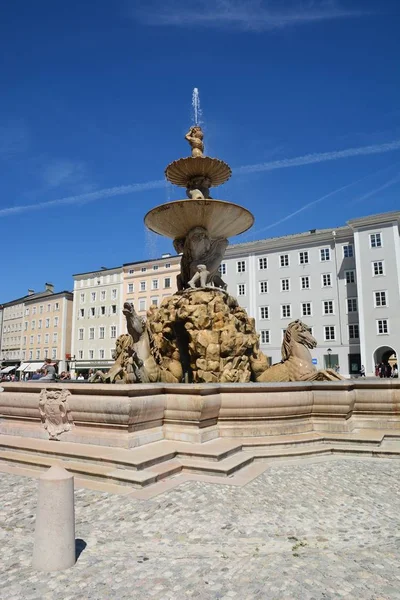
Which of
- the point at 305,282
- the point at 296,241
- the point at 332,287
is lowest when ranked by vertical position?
the point at 332,287

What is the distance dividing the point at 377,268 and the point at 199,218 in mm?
36893

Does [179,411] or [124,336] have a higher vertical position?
[124,336]

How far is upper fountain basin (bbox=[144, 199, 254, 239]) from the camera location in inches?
493

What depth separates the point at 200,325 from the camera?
11695 mm

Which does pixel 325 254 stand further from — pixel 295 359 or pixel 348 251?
pixel 295 359

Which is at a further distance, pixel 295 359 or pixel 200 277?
pixel 200 277

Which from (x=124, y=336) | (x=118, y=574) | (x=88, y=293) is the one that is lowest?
(x=118, y=574)

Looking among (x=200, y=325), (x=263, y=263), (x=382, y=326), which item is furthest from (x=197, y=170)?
(x=263, y=263)

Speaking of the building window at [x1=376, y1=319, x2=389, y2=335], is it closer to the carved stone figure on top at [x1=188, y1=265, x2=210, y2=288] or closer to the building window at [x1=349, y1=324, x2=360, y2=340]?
the building window at [x1=349, y1=324, x2=360, y2=340]

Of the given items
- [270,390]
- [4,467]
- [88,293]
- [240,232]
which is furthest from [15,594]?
[88,293]

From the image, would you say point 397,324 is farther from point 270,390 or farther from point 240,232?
point 270,390

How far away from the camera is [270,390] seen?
855 cm

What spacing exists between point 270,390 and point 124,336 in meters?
5.02

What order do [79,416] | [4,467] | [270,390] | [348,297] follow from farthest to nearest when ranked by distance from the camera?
[348,297]
[270,390]
[79,416]
[4,467]
